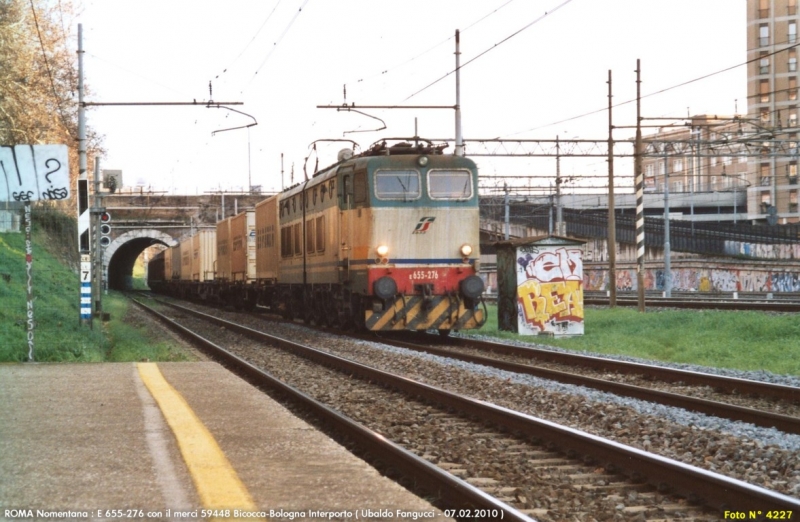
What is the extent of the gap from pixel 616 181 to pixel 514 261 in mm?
55201

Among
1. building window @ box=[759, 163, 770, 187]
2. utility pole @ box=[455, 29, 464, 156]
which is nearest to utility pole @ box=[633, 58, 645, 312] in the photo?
utility pole @ box=[455, 29, 464, 156]

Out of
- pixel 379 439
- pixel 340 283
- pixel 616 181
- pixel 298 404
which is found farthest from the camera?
pixel 616 181

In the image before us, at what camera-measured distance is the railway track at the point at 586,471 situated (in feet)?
19.9

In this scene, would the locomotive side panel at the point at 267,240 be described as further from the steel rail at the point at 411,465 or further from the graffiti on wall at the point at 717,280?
the graffiti on wall at the point at 717,280

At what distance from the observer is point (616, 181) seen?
74750 millimetres

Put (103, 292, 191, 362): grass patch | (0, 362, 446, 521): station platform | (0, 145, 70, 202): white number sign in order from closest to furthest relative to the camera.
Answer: (0, 362, 446, 521): station platform < (0, 145, 70, 202): white number sign < (103, 292, 191, 362): grass patch

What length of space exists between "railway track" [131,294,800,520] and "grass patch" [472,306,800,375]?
7694mm

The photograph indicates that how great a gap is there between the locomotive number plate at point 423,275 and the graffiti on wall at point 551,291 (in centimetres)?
219

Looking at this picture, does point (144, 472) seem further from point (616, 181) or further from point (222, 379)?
point (616, 181)

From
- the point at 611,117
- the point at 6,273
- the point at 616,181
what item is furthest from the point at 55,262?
the point at 616,181

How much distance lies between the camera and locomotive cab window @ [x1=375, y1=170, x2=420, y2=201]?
65.7 ft

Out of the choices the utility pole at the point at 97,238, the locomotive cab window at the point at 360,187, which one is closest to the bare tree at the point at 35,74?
the utility pole at the point at 97,238

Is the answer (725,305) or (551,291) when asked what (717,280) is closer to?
(725,305)

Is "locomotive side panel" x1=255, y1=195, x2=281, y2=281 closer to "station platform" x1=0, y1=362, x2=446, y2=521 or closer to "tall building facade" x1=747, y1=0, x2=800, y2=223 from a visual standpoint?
"station platform" x1=0, y1=362, x2=446, y2=521
